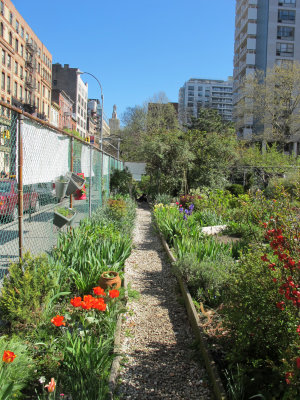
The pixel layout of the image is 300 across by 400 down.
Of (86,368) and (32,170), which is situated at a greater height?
(32,170)

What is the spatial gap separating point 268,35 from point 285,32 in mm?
3019

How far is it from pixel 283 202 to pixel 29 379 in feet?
9.28

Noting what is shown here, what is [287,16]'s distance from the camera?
181ft

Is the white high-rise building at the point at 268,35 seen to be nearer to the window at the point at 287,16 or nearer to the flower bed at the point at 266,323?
the window at the point at 287,16

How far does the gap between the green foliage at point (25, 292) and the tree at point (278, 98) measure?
3953 cm

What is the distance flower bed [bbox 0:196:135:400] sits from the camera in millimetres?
2443

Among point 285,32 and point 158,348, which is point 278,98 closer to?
point 285,32

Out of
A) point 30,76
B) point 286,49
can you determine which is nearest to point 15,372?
point 30,76

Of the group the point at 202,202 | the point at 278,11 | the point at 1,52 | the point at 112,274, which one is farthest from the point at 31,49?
the point at 112,274

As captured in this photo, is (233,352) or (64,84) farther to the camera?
(64,84)

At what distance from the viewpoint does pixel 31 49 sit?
160 feet

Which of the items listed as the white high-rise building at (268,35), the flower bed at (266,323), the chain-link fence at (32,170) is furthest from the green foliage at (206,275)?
the white high-rise building at (268,35)

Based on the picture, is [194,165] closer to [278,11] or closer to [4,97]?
[4,97]

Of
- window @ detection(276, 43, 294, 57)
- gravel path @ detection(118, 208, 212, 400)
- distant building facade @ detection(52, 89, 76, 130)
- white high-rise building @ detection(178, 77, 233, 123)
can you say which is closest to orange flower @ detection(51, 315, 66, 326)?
gravel path @ detection(118, 208, 212, 400)
